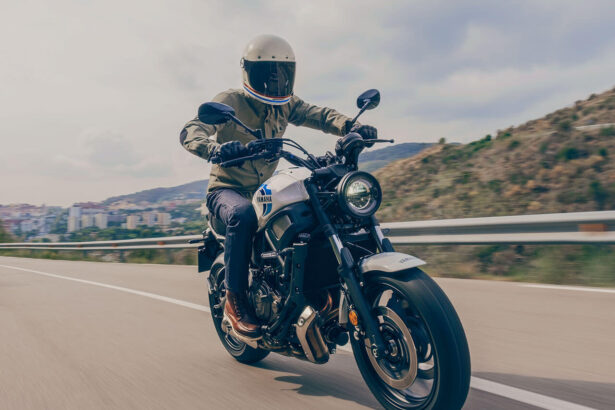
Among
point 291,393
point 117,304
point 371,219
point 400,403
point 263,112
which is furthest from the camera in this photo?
point 117,304

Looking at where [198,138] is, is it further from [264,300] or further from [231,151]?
[264,300]

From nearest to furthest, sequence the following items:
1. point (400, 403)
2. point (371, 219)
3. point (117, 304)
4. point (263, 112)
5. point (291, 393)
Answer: point (400, 403), point (371, 219), point (291, 393), point (263, 112), point (117, 304)

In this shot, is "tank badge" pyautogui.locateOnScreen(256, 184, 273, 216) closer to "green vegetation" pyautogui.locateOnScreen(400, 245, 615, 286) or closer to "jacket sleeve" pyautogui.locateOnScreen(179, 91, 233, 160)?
"jacket sleeve" pyautogui.locateOnScreen(179, 91, 233, 160)

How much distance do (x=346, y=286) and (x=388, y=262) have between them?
282 millimetres

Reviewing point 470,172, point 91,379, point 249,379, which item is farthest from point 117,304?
point 470,172

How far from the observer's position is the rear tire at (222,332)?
3.92m

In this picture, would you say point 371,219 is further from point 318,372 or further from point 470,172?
point 470,172

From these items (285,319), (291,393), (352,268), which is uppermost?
(352,268)

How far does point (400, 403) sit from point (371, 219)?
877 mm

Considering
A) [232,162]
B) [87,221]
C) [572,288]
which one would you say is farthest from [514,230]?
[87,221]

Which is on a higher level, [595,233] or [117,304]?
[595,233]

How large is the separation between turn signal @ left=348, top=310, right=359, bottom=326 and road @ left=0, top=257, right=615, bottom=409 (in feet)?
1.46

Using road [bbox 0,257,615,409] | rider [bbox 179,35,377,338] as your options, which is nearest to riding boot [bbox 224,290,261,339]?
Answer: rider [bbox 179,35,377,338]

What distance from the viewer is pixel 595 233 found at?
571 centimetres
